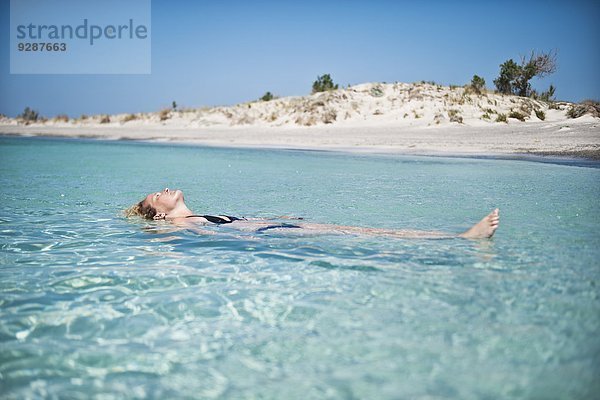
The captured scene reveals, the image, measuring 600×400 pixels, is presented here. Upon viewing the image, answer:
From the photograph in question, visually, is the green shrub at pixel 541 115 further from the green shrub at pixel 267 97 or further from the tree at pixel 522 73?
the green shrub at pixel 267 97

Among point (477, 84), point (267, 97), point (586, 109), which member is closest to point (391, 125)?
point (477, 84)

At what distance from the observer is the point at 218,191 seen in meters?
8.79

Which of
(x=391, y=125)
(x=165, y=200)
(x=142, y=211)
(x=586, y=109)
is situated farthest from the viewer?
(x=391, y=125)

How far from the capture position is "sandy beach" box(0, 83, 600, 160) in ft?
49.9

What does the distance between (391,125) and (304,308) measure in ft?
67.9

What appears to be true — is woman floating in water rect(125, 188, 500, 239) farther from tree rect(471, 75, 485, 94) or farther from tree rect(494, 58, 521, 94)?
tree rect(494, 58, 521, 94)

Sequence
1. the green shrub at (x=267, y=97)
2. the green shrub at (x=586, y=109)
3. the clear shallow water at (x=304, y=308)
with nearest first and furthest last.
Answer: the clear shallow water at (x=304, y=308) → the green shrub at (x=586, y=109) → the green shrub at (x=267, y=97)

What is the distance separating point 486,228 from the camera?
433 centimetres

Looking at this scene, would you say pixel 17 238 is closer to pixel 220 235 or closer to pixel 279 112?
pixel 220 235

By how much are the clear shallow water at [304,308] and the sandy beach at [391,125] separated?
9.82 m

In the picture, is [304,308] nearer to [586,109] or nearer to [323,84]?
[586,109]

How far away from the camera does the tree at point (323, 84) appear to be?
31.9 meters

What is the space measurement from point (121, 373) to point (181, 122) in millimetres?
34982

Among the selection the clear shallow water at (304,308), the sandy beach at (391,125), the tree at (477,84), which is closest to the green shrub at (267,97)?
the sandy beach at (391,125)
